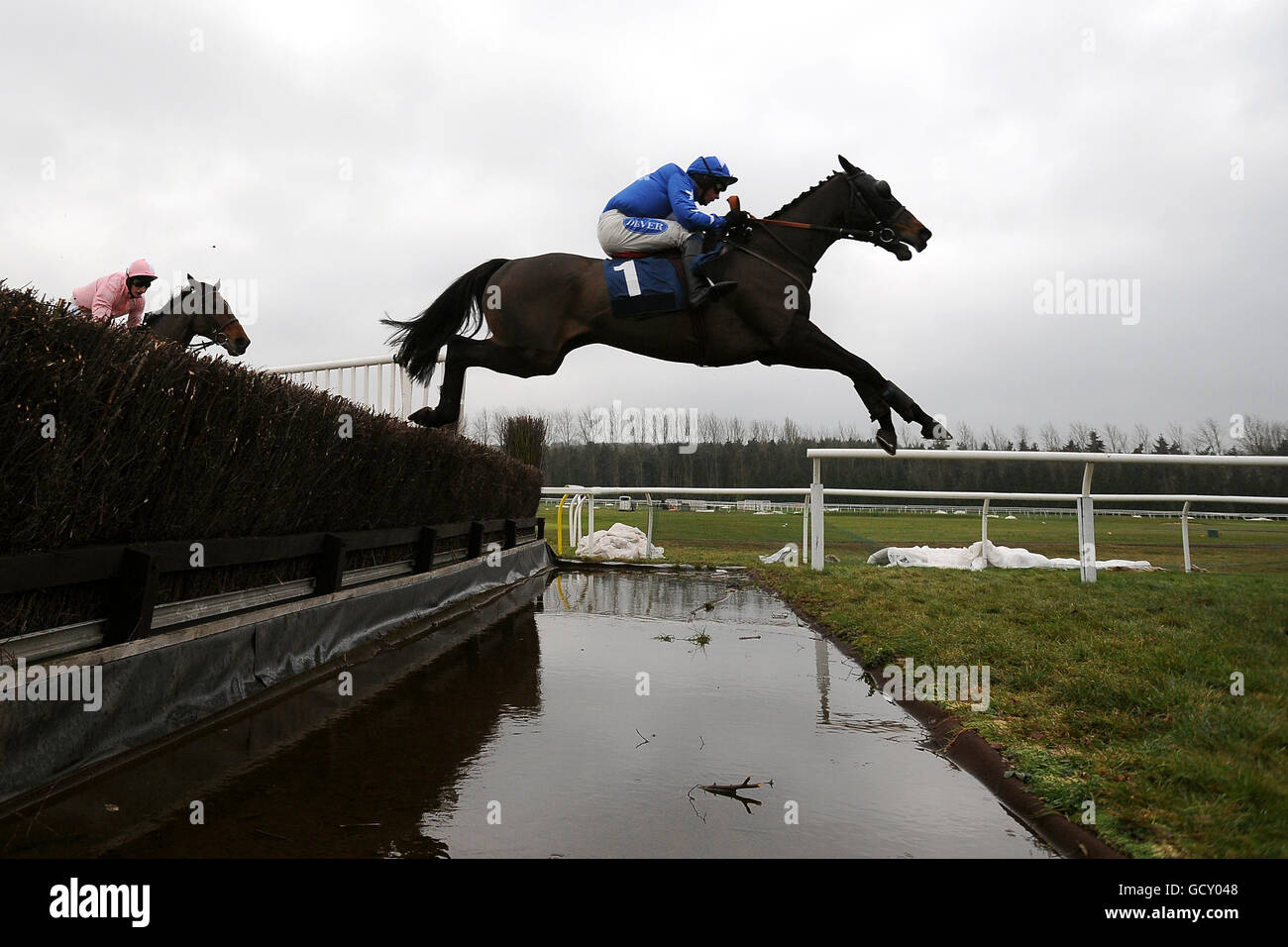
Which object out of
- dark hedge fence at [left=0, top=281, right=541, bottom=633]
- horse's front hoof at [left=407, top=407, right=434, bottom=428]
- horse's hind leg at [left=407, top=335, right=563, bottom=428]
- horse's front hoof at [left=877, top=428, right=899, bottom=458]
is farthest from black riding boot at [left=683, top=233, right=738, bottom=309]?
dark hedge fence at [left=0, top=281, right=541, bottom=633]

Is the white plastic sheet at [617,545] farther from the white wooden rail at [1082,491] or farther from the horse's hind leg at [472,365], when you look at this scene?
the horse's hind leg at [472,365]

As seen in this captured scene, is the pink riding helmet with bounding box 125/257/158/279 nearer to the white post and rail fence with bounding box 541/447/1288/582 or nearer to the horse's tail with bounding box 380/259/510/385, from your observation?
the horse's tail with bounding box 380/259/510/385

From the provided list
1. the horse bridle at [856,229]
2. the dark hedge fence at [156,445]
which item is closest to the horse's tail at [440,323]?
the dark hedge fence at [156,445]

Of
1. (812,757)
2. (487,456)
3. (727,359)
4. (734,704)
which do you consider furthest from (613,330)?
(487,456)

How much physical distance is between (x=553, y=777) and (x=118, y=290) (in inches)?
222

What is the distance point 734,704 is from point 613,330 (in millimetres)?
2096

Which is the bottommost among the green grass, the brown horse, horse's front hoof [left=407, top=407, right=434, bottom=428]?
the green grass

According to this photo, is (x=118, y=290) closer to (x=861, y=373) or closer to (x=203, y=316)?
(x=203, y=316)

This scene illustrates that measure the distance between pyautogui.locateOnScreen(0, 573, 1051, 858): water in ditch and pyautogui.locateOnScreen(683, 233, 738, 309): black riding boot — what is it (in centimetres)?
207

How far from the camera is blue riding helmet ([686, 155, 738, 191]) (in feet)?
14.9

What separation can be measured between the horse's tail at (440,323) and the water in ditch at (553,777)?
186 centimetres

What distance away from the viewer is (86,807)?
224 centimetres

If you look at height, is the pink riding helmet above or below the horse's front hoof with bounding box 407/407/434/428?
above
